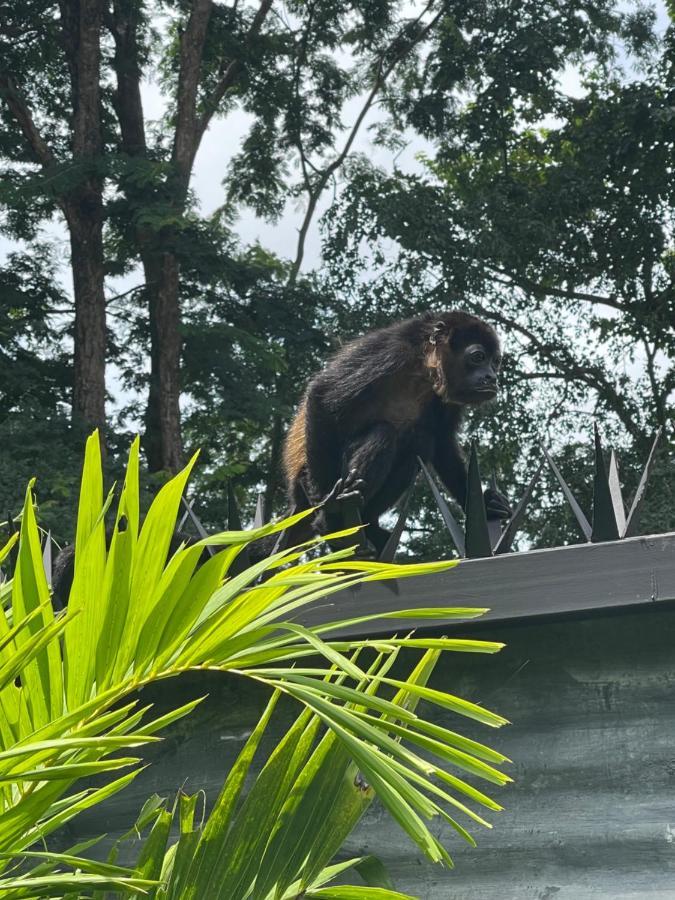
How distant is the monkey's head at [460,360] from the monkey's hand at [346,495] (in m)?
0.86

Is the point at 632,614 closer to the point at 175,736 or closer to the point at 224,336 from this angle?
the point at 175,736

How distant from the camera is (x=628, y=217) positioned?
14977 millimetres

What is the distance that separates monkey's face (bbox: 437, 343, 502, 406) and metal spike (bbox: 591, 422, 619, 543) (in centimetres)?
254

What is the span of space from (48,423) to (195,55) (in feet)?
20.0

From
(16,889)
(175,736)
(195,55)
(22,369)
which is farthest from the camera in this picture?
(195,55)

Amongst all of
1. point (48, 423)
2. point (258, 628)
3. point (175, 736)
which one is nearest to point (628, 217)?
point (48, 423)

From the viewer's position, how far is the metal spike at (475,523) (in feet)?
9.29

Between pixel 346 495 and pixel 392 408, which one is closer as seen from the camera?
pixel 346 495

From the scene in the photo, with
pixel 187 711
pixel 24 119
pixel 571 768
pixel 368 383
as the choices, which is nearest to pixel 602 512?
pixel 571 768

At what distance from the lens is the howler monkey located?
489cm

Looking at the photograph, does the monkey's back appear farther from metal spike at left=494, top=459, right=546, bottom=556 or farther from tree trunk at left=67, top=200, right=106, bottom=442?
tree trunk at left=67, top=200, right=106, bottom=442

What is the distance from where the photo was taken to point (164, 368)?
14352 mm

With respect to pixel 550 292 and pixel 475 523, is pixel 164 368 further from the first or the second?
pixel 475 523

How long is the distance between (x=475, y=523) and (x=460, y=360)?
8.19 ft
